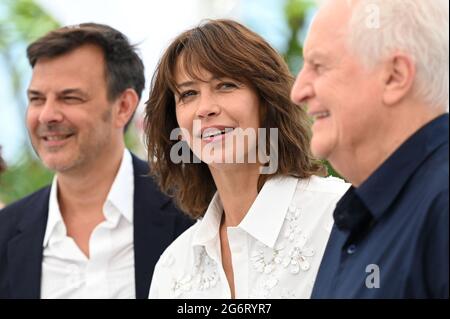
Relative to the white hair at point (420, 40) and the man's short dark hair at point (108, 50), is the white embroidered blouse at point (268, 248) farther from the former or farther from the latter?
the man's short dark hair at point (108, 50)

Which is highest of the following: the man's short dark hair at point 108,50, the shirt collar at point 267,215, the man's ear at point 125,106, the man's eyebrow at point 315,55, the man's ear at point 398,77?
the man's short dark hair at point 108,50

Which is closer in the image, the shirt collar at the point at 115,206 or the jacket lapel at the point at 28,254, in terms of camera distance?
the jacket lapel at the point at 28,254

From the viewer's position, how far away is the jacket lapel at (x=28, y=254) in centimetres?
359

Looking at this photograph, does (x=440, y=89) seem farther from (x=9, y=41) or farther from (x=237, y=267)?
(x=9, y=41)

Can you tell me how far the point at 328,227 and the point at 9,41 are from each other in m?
5.78

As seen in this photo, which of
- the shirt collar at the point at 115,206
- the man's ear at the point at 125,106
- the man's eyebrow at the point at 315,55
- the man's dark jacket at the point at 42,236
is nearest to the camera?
the man's eyebrow at the point at 315,55

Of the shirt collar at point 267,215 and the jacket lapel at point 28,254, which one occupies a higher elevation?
the shirt collar at point 267,215

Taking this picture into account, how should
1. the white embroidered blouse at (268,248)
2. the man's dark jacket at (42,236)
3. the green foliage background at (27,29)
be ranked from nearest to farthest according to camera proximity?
the white embroidered blouse at (268,248)
the man's dark jacket at (42,236)
the green foliage background at (27,29)

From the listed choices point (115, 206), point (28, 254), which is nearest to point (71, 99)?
point (115, 206)

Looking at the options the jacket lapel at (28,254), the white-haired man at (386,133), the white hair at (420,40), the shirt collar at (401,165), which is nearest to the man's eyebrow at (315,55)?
the white-haired man at (386,133)

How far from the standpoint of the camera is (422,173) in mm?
1733

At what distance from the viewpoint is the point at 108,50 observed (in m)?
4.14
